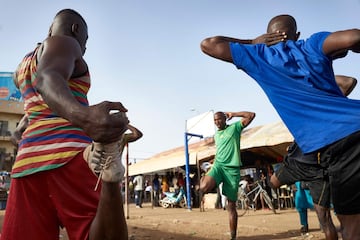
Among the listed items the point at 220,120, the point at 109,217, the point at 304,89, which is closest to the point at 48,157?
the point at 109,217

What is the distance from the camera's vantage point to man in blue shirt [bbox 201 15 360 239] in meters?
1.75

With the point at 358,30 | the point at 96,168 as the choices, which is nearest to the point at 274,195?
the point at 358,30

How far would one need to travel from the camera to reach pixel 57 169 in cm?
159

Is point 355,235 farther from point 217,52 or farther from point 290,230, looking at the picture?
point 290,230

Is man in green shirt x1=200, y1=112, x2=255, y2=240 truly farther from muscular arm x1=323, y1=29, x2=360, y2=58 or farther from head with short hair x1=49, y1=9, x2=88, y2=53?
head with short hair x1=49, y1=9, x2=88, y2=53

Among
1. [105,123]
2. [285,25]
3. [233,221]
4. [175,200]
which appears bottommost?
[175,200]

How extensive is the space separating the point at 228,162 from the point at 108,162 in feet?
12.5

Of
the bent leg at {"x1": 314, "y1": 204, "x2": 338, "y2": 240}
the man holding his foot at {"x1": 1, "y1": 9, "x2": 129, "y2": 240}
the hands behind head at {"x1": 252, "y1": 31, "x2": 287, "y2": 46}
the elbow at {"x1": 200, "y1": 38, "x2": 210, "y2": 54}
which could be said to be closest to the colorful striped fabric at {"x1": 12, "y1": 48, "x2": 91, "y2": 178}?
the man holding his foot at {"x1": 1, "y1": 9, "x2": 129, "y2": 240}

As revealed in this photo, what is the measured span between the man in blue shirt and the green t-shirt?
285 centimetres

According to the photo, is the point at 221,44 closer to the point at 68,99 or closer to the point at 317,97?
the point at 317,97

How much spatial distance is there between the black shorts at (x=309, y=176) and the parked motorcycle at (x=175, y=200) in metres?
11.9

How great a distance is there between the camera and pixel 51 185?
1.58 metres

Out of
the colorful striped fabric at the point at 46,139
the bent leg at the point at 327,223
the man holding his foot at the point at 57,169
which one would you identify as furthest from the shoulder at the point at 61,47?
the bent leg at the point at 327,223

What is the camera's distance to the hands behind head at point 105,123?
1076 millimetres
